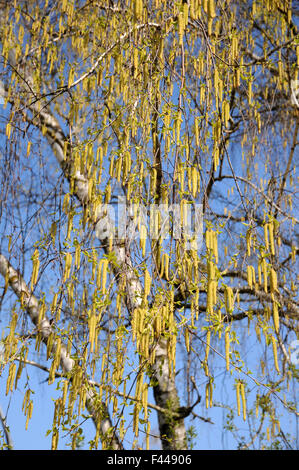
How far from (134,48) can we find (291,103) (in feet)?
5.62

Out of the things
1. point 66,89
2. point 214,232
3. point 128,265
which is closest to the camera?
point 214,232

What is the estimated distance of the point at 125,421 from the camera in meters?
1.63

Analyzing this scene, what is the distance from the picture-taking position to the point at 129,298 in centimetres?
165

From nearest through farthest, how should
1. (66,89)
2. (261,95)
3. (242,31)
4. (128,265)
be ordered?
(128,265)
(66,89)
(242,31)
(261,95)

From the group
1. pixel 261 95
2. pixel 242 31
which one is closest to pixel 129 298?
pixel 242 31

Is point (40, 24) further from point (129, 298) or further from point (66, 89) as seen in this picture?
point (129, 298)

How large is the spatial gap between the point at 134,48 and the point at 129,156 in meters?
0.38

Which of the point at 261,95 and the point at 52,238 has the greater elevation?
the point at 261,95

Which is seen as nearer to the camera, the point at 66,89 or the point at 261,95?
the point at 66,89

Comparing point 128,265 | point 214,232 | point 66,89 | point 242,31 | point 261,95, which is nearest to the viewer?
point 214,232
